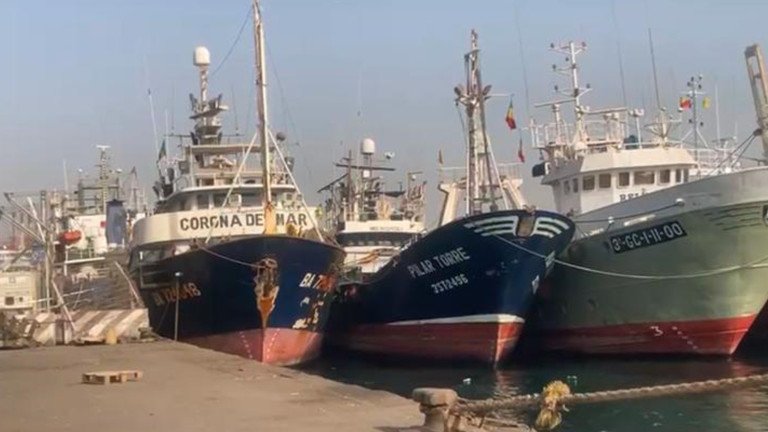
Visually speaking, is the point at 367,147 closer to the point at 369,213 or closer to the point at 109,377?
the point at 369,213

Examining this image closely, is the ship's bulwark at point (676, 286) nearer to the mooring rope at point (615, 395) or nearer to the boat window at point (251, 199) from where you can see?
the boat window at point (251, 199)

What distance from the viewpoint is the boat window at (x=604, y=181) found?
2464 cm

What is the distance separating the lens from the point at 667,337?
2023 centimetres

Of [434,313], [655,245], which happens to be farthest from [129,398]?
[655,245]

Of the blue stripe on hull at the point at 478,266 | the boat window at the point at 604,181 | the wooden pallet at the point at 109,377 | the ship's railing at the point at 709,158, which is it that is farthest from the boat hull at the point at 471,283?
the wooden pallet at the point at 109,377

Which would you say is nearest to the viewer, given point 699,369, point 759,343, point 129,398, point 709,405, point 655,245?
point 129,398

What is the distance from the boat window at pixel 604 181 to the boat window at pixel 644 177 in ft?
2.34

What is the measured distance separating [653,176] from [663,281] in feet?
17.4

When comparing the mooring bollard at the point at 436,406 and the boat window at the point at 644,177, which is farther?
the boat window at the point at 644,177

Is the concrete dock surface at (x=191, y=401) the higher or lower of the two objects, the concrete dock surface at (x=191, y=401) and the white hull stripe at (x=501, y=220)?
the lower

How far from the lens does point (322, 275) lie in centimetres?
1991

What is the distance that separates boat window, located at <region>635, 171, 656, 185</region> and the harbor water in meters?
5.15

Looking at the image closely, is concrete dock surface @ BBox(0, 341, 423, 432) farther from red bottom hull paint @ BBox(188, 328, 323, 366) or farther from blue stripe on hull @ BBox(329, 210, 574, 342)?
blue stripe on hull @ BBox(329, 210, 574, 342)

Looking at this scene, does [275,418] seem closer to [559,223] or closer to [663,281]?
[559,223]
